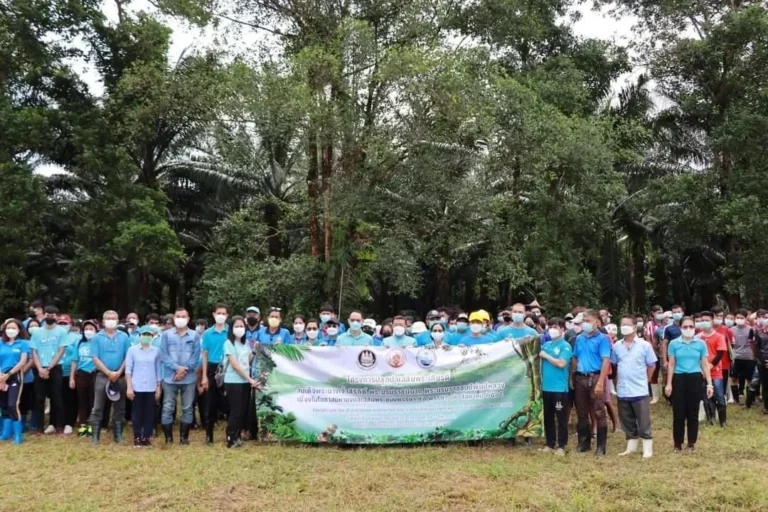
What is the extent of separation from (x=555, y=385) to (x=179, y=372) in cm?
458

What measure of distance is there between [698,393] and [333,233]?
970cm

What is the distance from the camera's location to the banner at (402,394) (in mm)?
8375

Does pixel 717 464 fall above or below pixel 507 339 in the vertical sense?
below

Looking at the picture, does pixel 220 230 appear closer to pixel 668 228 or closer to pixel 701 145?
pixel 668 228

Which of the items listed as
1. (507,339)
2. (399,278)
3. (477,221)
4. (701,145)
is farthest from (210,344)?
(701,145)

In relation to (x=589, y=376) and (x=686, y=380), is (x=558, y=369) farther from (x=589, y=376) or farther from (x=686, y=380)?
(x=686, y=380)

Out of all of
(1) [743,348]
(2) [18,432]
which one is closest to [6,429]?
(2) [18,432]

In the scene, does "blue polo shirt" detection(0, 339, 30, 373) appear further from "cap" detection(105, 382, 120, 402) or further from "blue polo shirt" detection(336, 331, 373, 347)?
"blue polo shirt" detection(336, 331, 373, 347)

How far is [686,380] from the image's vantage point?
25.9 ft

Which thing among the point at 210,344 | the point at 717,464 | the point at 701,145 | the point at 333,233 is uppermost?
the point at 701,145

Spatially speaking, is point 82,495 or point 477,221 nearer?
point 82,495

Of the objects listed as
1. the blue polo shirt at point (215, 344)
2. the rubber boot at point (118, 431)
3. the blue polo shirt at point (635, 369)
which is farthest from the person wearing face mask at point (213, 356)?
the blue polo shirt at point (635, 369)

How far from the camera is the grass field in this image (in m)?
6.13

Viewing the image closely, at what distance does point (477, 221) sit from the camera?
16.1m
